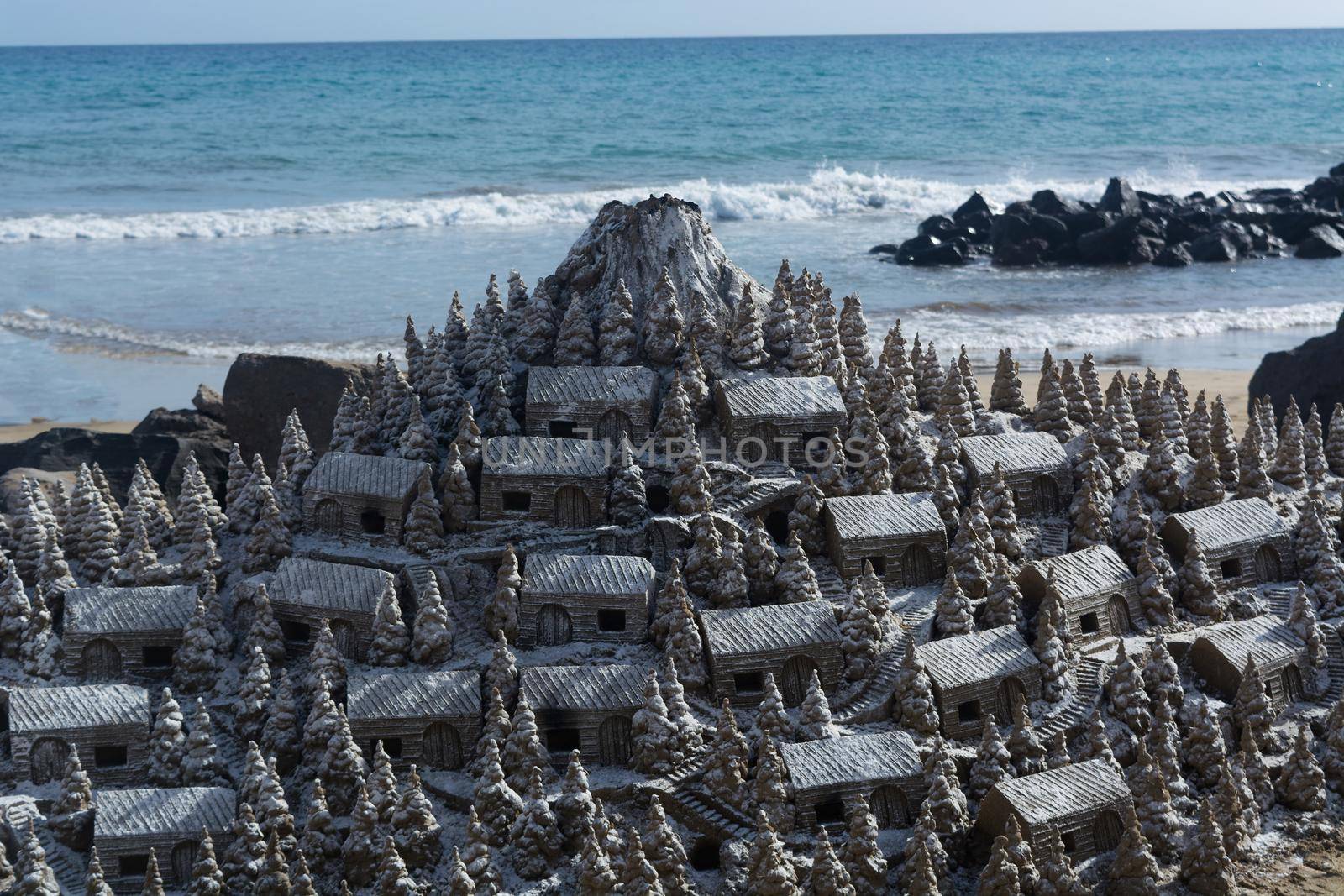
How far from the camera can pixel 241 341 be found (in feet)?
198

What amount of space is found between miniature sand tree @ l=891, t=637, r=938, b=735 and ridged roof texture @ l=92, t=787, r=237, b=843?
9.58 meters

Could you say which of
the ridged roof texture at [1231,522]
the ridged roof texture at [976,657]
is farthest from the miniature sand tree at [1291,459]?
the ridged roof texture at [976,657]

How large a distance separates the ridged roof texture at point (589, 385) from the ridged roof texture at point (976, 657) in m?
6.72

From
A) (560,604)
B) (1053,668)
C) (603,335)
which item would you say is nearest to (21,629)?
(560,604)

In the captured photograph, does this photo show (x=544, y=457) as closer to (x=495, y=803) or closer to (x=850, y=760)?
(x=495, y=803)

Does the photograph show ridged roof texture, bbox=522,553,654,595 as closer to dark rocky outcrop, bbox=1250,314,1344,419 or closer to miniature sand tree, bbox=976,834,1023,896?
miniature sand tree, bbox=976,834,1023,896

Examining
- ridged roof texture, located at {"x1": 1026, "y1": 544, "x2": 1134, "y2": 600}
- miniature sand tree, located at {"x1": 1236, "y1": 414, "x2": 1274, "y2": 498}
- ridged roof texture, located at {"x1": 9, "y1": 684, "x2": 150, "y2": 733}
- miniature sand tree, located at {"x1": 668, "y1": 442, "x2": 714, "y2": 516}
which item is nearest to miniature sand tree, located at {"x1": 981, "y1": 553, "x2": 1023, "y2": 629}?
ridged roof texture, located at {"x1": 1026, "y1": 544, "x2": 1134, "y2": 600}

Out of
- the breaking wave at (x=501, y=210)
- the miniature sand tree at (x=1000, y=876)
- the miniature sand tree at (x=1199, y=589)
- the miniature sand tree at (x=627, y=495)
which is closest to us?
the miniature sand tree at (x=1000, y=876)

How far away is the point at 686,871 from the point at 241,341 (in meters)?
40.6

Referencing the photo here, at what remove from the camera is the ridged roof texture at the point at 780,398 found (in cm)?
2942

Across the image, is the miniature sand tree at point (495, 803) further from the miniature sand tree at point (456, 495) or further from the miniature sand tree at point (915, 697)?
the miniature sand tree at point (915, 697)

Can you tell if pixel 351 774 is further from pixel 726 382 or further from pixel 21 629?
pixel 726 382

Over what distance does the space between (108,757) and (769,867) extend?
986 cm

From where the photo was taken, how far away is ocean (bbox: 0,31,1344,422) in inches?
2442
